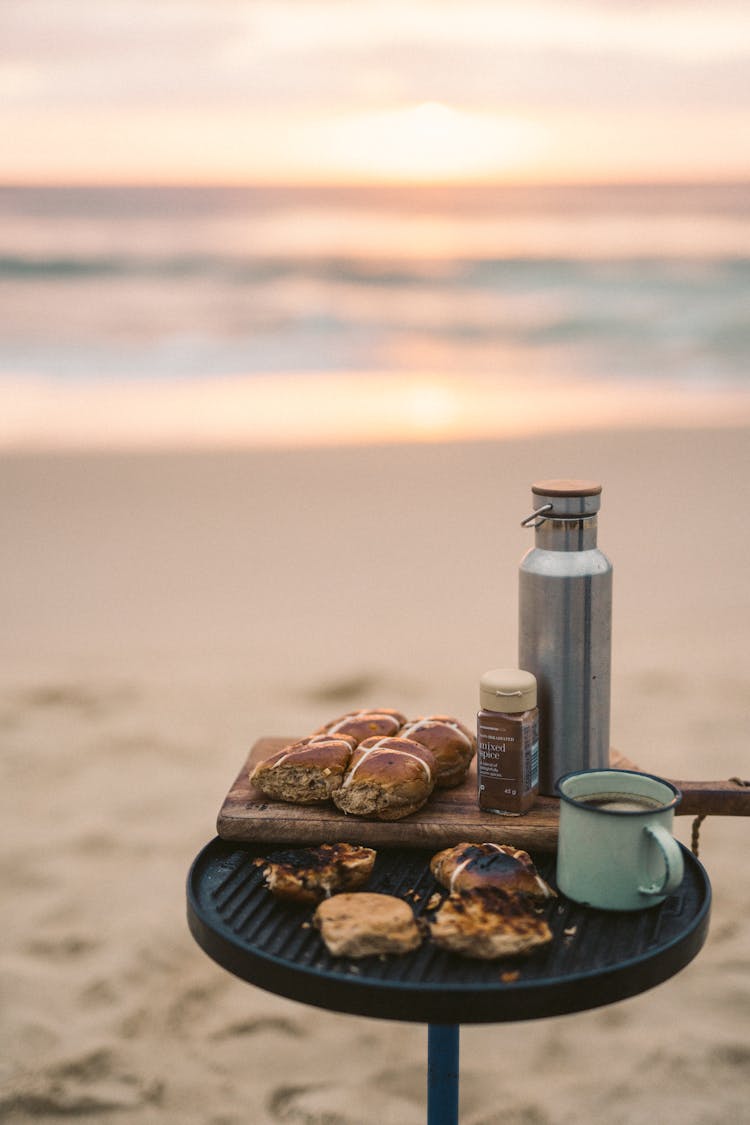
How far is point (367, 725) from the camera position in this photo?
7.60 ft

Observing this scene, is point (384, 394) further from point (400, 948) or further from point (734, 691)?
point (400, 948)

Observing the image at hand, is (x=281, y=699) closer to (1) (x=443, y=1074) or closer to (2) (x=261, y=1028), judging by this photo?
(2) (x=261, y=1028)

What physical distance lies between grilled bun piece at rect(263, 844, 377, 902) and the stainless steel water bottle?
1.30ft

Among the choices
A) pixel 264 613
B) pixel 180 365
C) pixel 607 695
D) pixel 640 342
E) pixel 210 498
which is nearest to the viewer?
pixel 607 695

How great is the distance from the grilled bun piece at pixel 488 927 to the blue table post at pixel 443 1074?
0.28 m

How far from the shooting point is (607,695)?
216cm

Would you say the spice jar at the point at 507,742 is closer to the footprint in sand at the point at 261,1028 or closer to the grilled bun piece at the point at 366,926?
the grilled bun piece at the point at 366,926

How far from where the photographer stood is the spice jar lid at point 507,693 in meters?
1.96

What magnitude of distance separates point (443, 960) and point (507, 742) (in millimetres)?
409

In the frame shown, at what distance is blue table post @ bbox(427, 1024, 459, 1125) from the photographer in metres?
1.94

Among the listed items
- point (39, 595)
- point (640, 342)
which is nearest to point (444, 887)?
point (39, 595)

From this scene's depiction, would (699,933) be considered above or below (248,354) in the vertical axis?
below

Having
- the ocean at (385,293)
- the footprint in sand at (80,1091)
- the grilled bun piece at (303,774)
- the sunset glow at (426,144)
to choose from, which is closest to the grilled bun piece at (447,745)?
the grilled bun piece at (303,774)

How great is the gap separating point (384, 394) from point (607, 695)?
9.06 metres
